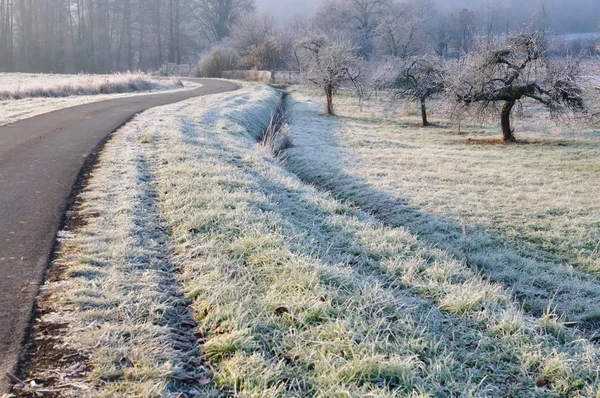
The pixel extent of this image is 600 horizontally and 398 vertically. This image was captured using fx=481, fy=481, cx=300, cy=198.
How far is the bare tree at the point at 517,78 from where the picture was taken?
1625cm

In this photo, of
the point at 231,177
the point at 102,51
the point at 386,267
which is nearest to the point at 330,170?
the point at 231,177

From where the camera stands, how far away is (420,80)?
23500mm

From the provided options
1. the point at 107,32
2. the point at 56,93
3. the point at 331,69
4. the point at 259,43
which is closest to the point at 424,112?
the point at 331,69

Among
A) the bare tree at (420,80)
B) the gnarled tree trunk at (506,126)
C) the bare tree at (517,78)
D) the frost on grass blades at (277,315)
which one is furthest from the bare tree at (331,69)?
the frost on grass blades at (277,315)

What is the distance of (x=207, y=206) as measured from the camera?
5879mm

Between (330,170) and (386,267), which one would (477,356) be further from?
(330,170)

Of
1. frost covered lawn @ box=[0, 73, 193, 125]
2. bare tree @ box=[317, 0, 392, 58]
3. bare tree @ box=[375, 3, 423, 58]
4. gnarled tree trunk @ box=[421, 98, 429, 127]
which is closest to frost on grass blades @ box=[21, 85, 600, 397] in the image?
frost covered lawn @ box=[0, 73, 193, 125]

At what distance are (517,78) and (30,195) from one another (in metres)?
16.3

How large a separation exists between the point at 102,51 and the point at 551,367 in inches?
2530

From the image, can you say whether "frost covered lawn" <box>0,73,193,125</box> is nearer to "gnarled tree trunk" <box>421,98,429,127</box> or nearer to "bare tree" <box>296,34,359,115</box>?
"bare tree" <box>296,34,359,115</box>

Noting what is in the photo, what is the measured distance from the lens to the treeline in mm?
53625

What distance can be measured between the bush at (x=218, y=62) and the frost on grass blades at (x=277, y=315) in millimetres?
48048

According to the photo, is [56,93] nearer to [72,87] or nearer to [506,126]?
[72,87]

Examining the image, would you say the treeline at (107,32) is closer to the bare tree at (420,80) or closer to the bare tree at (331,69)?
the bare tree at (331,69)
